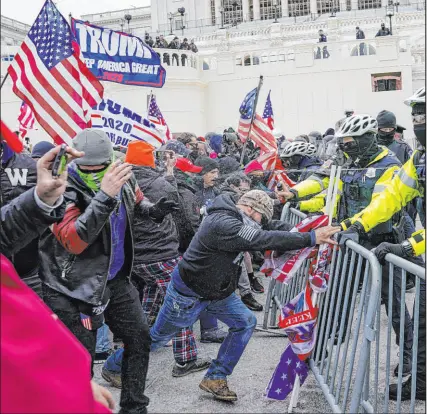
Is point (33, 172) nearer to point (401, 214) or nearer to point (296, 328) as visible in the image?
point (296, 328)

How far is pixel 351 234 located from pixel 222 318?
1.19 meters

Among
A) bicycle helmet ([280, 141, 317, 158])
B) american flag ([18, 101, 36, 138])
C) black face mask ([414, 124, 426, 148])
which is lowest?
bicycle helmet ([280, 141, 317, 158])

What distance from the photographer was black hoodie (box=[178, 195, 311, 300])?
450 centimetres

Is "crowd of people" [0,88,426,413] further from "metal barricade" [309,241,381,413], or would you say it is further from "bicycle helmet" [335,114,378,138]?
"metal barricade" [309,241,381,413]

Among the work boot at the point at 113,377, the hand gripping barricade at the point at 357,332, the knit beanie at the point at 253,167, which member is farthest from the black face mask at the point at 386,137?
the work boot at the point at 113,377

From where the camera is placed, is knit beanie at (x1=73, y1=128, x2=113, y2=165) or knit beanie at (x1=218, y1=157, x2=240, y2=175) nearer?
knit beanie at (x1=73, y1=128, x2=113, y2=165)

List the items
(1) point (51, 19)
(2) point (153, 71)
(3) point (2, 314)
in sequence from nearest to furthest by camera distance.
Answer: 1. (3) point (2, 314)
2. (1) point (51, 19)
3. (2) point (153, 71)

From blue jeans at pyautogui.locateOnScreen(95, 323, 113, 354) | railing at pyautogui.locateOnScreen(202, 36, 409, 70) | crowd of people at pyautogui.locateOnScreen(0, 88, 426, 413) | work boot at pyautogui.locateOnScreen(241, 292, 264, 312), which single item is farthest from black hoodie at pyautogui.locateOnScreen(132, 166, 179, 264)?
railing at pyautogui.locateOnScreen(202, 36, 409, 70)

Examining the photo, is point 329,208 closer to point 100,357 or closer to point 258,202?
point 258,202

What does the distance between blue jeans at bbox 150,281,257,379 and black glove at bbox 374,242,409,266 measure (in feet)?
4.29

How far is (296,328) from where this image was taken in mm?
4555

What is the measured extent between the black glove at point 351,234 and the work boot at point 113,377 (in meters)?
1.99

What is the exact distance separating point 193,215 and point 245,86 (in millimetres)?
26803

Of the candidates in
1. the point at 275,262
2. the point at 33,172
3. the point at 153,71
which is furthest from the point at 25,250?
the point at 153,71
